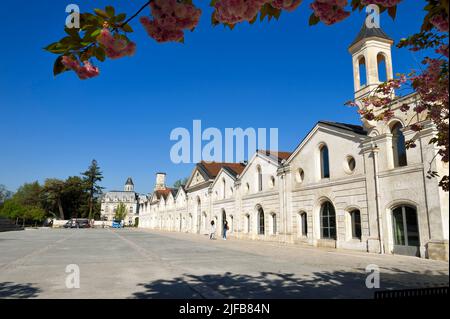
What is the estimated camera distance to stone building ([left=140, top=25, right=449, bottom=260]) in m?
14.6

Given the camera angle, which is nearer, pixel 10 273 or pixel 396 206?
pixel 10 273

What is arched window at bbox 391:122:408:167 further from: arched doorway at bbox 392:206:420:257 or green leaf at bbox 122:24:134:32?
green leaf at bbox 122:24:134:32

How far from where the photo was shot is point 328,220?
20609 mm

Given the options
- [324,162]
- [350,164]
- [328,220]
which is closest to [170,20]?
[350,164]

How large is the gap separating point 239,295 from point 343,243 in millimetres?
13681

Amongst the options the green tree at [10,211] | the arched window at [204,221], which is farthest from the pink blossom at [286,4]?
the green tree at [10,211]

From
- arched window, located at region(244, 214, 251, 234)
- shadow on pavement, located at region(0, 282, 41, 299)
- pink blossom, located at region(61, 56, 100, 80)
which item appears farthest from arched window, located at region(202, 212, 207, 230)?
pink blossom, located at region(61, 56, 100, 80)

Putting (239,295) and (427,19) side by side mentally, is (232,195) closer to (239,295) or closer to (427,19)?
(239,295)

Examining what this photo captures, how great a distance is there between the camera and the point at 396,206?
1608cm

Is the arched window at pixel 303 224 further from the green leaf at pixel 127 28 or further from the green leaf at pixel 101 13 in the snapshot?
the green leaf at pixel 101 13

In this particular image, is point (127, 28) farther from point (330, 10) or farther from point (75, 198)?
point (75, 198)

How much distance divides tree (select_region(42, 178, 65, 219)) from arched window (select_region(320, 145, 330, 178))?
84.2 meters

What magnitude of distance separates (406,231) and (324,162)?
7.19m
